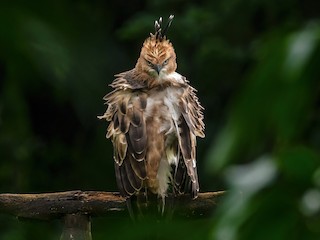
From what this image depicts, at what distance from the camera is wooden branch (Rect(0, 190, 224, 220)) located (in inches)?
74.6

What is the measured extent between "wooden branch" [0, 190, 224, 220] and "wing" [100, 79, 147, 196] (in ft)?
0.64

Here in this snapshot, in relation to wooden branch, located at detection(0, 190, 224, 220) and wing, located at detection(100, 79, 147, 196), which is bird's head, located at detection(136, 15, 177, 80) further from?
wooden branch, located at detection(0, 190, 224, 220)

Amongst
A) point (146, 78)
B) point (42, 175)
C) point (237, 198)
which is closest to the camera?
point (237, 198)

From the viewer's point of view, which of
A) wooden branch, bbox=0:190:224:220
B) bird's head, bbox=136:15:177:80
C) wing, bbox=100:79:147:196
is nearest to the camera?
wooden branch, bbox=0:190:224:220

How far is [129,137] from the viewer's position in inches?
91.8

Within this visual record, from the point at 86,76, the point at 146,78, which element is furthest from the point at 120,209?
the point at 86,76

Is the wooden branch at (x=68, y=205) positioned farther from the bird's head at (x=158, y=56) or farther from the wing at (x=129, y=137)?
the bird's head at (x=158, y=56)

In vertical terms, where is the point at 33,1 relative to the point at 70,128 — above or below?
below

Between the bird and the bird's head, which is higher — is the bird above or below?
below

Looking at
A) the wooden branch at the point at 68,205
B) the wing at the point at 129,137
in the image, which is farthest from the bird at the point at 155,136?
the wooden branch at the point at 68,205

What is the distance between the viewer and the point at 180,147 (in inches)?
91.3

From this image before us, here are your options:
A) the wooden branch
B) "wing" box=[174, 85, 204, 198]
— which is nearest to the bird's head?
"wing" box=[174, 85, 204, 198]

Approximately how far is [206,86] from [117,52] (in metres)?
0.74

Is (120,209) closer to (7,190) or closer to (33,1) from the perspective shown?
(33,1)
